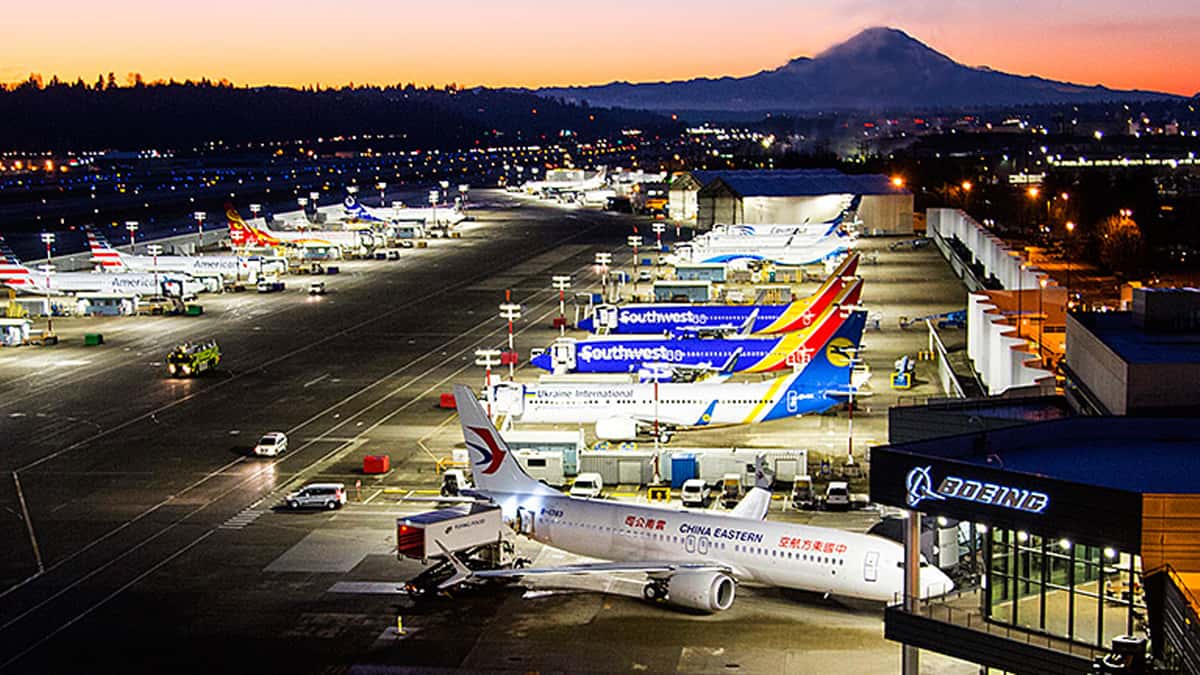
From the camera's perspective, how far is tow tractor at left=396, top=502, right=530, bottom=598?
160ft

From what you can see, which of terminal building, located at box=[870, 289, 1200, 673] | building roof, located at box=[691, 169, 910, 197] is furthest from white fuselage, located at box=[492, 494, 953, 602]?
building roof, located at box=[691, 169, 910, 197]

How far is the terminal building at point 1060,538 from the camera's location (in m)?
30.2

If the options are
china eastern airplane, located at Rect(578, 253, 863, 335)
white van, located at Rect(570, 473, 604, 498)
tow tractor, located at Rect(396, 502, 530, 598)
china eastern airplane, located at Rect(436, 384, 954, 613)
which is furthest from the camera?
china eastern airplane, located at Rect(578, 253, 863, 335)

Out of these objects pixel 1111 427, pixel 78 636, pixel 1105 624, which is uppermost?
pixel 1111 427

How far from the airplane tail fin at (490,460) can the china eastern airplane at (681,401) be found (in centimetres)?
2026

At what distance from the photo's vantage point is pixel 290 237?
180500 millimetres

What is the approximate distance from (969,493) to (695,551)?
16722 millimetres

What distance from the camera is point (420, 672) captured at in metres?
42.4

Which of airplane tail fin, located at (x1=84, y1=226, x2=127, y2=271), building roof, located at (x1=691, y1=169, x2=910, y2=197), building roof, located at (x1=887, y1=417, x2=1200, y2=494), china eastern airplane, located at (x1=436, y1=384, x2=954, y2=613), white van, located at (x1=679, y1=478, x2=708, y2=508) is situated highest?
building roof, located at (x1=691, y1=169, x2=910, y2=197)

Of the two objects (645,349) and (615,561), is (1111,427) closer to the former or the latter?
(615,561)

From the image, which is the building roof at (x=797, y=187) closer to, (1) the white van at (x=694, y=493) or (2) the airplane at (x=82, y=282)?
(2) the airplane at (x=82, y=282)

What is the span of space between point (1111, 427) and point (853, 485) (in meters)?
25.3

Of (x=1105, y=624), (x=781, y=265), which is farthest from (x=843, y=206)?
(x=1105, y=624)

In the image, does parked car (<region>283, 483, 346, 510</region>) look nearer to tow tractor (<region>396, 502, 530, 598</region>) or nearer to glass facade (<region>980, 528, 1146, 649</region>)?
tow tractor (<region>396, 502, 530, 598</region>)
